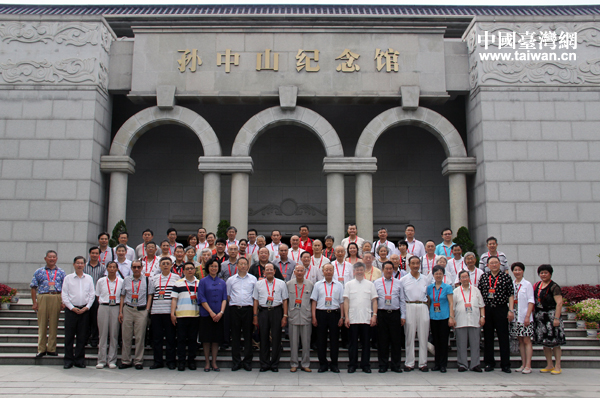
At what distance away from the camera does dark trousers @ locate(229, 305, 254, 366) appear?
7.83 metres

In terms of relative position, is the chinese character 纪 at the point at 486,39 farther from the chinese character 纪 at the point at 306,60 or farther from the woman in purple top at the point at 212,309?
the woman in purple top at the point at 212,309

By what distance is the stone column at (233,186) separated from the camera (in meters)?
13.0

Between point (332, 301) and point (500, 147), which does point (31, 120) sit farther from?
point (500, 147)

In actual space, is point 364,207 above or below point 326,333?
above

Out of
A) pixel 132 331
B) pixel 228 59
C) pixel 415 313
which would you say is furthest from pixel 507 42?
pixel 132 331

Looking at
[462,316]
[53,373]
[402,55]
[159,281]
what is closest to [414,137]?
[402,55]

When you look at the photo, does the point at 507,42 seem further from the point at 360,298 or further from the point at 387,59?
the point at 360,298

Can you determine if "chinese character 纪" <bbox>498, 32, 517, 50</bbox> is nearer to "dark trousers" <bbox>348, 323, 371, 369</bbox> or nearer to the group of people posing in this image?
the group of people posing

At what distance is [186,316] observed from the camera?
7832mm

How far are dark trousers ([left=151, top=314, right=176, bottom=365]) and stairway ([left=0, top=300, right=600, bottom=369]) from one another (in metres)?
0.44

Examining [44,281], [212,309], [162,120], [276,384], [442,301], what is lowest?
[276,384]

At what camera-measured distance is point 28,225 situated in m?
12.2

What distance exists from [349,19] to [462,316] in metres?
8.96

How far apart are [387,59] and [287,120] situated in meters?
3.20
